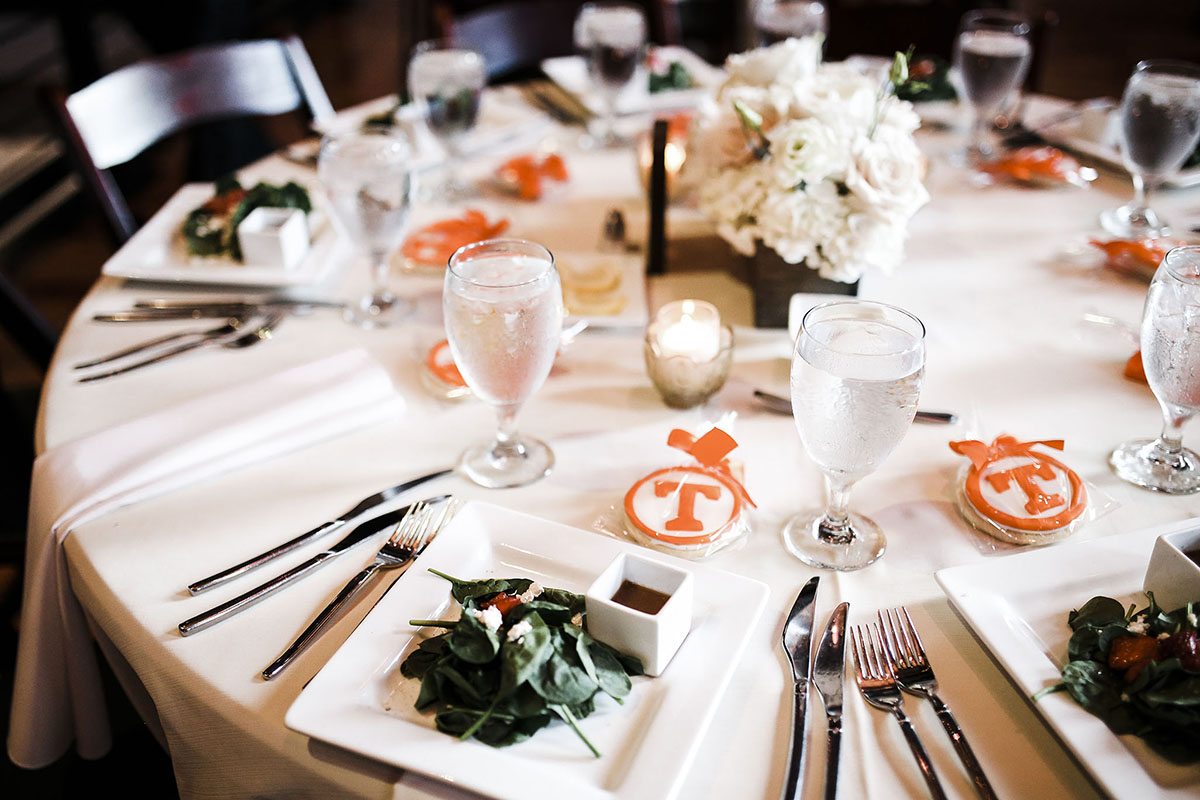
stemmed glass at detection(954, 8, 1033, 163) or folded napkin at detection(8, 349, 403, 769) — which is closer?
folded napkin at detection(8, 349, 403, 769)

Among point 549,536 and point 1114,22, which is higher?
point 549,536

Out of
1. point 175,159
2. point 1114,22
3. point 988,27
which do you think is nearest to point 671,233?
point 988,27

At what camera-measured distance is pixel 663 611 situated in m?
0.73

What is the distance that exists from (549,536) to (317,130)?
4.35 feet

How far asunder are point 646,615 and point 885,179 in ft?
2.28

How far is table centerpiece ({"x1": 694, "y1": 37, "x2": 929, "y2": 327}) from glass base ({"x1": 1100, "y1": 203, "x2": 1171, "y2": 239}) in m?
0.55

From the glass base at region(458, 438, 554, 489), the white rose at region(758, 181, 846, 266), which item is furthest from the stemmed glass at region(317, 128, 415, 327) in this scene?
the white rose at region(758, 181, 846, 266)

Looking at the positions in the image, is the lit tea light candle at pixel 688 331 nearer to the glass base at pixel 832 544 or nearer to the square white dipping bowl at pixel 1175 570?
the glass base at pixel 832 544

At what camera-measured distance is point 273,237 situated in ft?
4.55

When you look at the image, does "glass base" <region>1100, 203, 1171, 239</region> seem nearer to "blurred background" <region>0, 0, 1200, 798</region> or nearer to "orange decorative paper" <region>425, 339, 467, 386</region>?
"blurred background" <region>0, 0, 1200, 798</region>

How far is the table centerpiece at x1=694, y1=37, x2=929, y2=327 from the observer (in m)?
1.16

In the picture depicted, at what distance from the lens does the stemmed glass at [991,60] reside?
1672mm

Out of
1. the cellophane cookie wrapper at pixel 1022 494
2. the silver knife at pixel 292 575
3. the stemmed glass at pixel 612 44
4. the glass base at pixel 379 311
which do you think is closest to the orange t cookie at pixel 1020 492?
the cellophane cookie wrapper at pixel 1022 494

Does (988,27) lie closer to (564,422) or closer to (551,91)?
(551,91)
